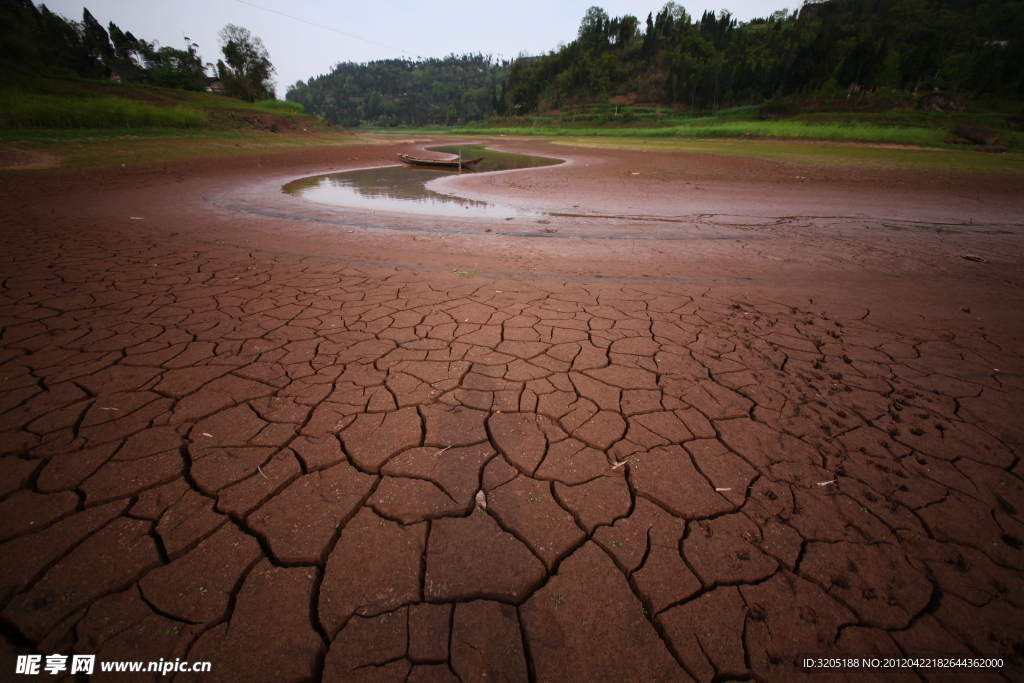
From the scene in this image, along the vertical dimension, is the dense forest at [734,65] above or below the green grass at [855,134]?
above

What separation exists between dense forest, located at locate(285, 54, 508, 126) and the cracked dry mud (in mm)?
92195

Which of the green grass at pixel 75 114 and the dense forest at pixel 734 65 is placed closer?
the green grass at pixel 75 114

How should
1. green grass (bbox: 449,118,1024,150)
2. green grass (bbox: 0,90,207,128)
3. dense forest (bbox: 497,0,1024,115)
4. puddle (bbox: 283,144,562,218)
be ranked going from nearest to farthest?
puddle (bbox: 283,144,562,218)
green grass (bbox: 0,90,207,128)
green grass (bbox: 449,118,1024,150)
dense forest (bbox: 497,0,1024,115)

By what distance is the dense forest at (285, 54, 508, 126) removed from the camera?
100938mm

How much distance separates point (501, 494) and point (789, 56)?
77679mm

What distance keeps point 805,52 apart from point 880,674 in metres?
68.1

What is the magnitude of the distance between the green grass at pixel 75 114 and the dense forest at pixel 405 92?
7359 centimetres

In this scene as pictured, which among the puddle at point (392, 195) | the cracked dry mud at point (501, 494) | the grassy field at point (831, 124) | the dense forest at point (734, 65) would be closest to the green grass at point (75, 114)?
the puddle at point (392, 195)

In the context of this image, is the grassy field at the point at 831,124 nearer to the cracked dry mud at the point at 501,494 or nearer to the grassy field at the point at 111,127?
the cracked dry mud at the point at 501,494

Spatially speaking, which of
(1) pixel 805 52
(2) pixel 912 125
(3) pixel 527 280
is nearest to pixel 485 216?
(3) pixel 527 280

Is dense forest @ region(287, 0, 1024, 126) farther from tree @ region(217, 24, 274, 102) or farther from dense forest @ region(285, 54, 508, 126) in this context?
tree @ region(217, 24, 274, 102)

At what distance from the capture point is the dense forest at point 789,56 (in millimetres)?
39500

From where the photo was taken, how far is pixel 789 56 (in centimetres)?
5503

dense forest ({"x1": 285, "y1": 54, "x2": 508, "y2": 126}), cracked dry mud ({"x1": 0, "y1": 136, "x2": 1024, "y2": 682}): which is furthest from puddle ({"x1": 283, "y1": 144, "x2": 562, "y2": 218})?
dense forest ({"x1": 285, "y1": 54, "x2": 508, "y2": 126})
